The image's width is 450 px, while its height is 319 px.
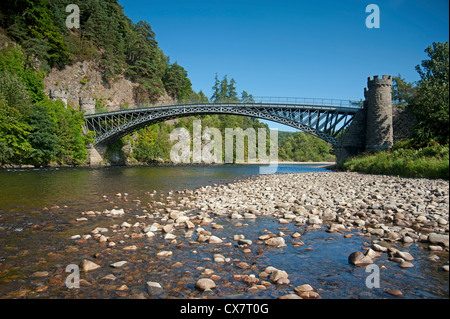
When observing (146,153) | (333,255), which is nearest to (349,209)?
(333,255)

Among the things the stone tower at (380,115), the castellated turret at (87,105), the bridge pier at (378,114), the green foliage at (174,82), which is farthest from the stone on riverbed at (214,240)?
the green foliage at (174,82)

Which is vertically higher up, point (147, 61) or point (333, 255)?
point (147, 61)

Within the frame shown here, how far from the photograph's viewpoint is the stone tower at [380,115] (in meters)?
29.9

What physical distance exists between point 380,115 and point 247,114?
19137mm

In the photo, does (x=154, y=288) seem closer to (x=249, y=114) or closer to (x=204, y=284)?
(x=204, y=284)

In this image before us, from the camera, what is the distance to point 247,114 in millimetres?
42688

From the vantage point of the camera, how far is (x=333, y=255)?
4.78 meters

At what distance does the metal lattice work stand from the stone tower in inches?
152

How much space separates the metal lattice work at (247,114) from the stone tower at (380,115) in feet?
12.6

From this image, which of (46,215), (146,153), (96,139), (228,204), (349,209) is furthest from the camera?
(146,153)

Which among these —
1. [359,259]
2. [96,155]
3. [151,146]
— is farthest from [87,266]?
[151,146]
